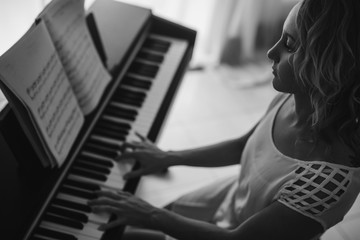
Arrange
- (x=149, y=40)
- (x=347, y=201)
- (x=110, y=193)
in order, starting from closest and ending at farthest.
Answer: (x=347, y=201) → (x=110, y=193) → (x=149, y=40)

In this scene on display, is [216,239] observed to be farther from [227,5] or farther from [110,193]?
[227,5]

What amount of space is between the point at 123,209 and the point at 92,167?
220 mm

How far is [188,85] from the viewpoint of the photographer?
303 centimetres

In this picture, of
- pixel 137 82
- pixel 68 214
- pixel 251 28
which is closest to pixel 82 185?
pixel 68 214

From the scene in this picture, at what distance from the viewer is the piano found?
1077 millimetres

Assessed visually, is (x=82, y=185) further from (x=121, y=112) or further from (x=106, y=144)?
(x=121, y=112)

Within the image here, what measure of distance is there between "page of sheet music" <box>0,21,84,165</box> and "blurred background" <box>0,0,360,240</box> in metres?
1.06

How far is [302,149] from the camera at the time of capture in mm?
1054

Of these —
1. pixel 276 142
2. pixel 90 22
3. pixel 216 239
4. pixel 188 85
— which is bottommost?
pixel 188 85

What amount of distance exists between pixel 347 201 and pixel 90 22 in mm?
999

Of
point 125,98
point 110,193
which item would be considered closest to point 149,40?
point 125,98

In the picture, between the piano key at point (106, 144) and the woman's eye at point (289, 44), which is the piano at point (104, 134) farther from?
the woman's eye at point (289, 44)

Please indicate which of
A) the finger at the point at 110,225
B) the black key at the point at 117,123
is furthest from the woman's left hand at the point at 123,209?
the black key at the point at 117,123

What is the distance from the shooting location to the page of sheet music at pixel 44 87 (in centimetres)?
94
